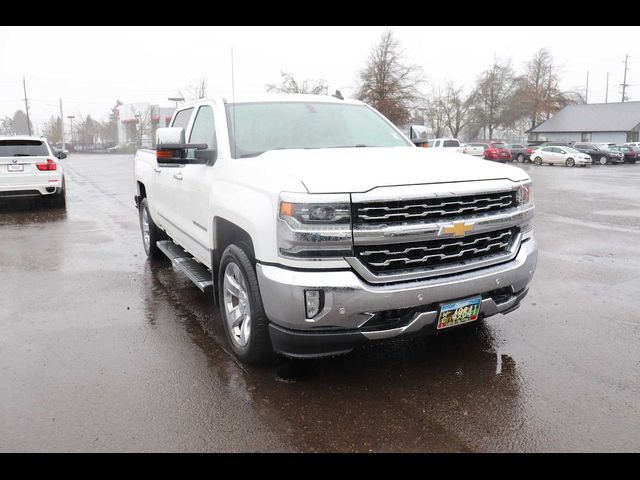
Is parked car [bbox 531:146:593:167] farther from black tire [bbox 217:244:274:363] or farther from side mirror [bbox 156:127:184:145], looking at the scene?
black tire [bbox 217:244:274:363]

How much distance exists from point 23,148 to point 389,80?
47.2 m

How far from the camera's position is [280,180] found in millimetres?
3428

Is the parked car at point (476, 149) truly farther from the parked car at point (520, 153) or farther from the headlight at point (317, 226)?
the headlight at point (317, 226)

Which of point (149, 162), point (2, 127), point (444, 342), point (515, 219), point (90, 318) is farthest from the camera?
point (2, 127)

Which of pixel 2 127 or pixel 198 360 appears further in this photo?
pixel 2 127

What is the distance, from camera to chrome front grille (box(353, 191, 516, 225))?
130 inches

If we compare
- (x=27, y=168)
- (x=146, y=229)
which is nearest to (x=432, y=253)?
(x=146, y=229)

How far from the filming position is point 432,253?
3525 millimetres

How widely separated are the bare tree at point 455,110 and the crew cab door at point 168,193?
75.8 meters

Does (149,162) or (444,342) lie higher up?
(149,162)

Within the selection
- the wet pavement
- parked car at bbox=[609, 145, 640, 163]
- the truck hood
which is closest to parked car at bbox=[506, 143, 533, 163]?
parked car at bbox=[609, 145, 640, 163]
